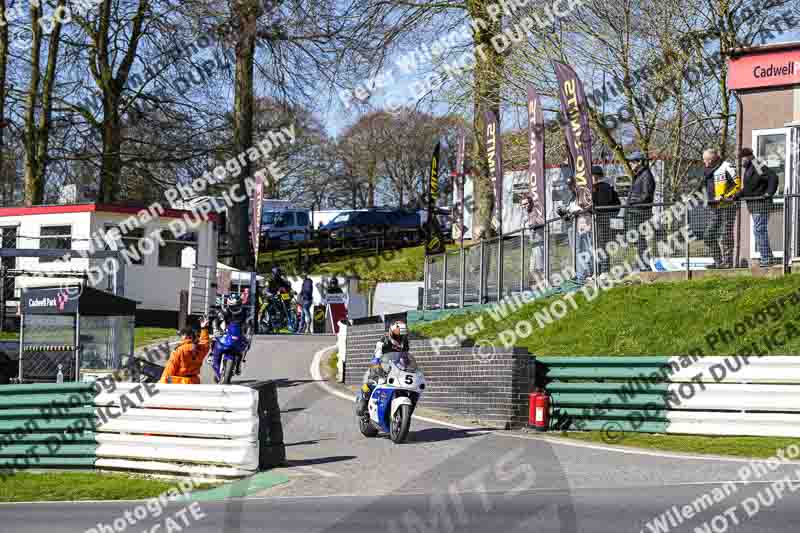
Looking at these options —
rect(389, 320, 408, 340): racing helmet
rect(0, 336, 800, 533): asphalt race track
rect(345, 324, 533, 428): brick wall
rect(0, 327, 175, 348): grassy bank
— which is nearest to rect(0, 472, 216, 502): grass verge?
rect(0, 336, 800, 533): asphalt race track

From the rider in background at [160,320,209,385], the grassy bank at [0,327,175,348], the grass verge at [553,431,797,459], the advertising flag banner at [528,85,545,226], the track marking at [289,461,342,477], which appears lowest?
the track marking at [289,461,342,477]

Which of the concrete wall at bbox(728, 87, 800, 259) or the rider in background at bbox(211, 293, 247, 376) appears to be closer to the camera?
the rider in background at bbox(211, 293, 247, 376)

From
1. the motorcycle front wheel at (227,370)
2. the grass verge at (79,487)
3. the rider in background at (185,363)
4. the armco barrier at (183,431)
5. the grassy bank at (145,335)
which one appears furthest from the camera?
the grassy bank at (145,335)

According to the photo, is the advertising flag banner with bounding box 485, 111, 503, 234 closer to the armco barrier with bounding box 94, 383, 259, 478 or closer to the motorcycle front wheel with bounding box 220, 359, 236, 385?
the motorcycle front wheel with bounding box 220, 359, 236, 385

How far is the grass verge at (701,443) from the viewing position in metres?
13.3

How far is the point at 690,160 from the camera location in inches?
1245

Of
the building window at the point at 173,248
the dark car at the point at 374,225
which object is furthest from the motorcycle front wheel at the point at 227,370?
the dark car at the point at 374,225

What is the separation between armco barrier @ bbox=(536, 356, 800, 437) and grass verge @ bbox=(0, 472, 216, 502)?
17.1 ft

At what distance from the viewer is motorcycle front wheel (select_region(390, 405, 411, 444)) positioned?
563 inches

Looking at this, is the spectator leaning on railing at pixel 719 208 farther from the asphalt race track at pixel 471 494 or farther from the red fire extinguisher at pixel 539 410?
the asphalt race track at pixel 471 494

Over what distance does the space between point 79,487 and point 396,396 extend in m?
3.99

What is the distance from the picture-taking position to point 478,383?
16281 millimetres

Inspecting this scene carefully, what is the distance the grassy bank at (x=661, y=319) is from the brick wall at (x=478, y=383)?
7.28 feet

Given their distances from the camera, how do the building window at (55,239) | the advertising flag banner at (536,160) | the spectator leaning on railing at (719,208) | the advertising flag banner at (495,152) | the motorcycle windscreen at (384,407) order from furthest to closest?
the building window at (55,239) < the advertising flag banner at (495,152) < the advertising flag banner at (536,160) < the spectator leaning on railing at (719,208) < the motorcycle windscreen at (384,407)
